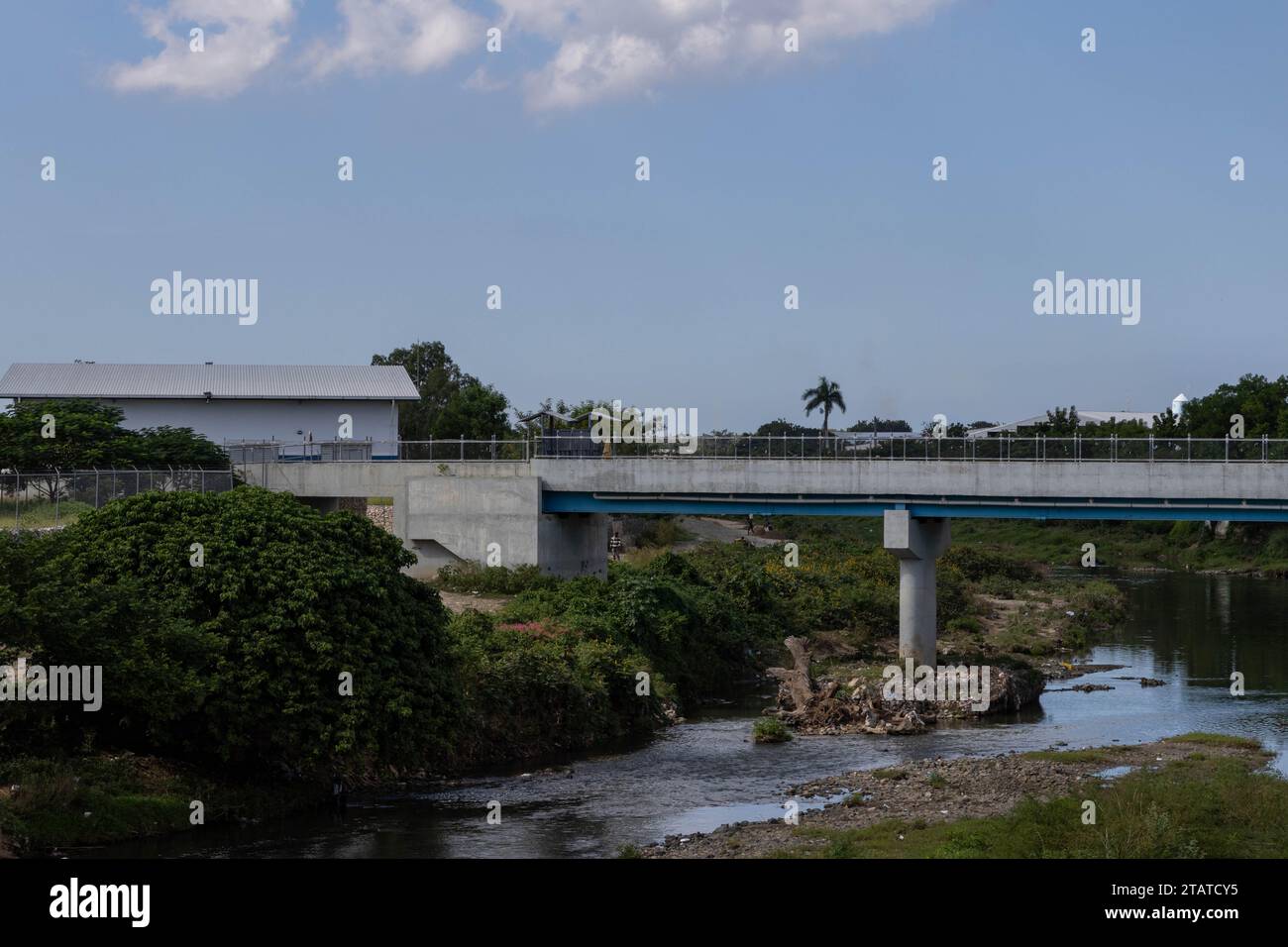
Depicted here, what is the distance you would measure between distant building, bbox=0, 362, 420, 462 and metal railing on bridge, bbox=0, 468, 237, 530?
2156 cm

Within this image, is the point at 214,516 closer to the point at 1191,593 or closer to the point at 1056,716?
the point at 1056,716

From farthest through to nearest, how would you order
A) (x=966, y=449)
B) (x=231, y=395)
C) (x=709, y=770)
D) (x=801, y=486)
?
(x=231, y=395), (x=801, y=486), (x=966, y=449), (x=709, y=770)

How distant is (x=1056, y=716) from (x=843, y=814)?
52.7ft

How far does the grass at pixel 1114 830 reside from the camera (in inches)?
1016

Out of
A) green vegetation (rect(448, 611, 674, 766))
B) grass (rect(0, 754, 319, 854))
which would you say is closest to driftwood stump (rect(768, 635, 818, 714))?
green vegetation (rect(448, 611, 674, 766))

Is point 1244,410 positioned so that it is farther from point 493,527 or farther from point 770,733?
point 770,733

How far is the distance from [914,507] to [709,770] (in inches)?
687

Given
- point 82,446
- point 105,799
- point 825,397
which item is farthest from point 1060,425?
point 105,799

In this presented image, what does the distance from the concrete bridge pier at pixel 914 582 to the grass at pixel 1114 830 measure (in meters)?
19.4

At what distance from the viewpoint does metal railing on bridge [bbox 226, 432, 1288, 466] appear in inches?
1859

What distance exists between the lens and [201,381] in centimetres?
8006

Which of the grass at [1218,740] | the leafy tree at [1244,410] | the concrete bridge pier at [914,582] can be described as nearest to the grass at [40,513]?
the concrete bridge pier at [914,582]

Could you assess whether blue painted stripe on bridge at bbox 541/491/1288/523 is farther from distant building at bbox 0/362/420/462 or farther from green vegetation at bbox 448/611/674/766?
distant building at bbox 0/362/420/462
